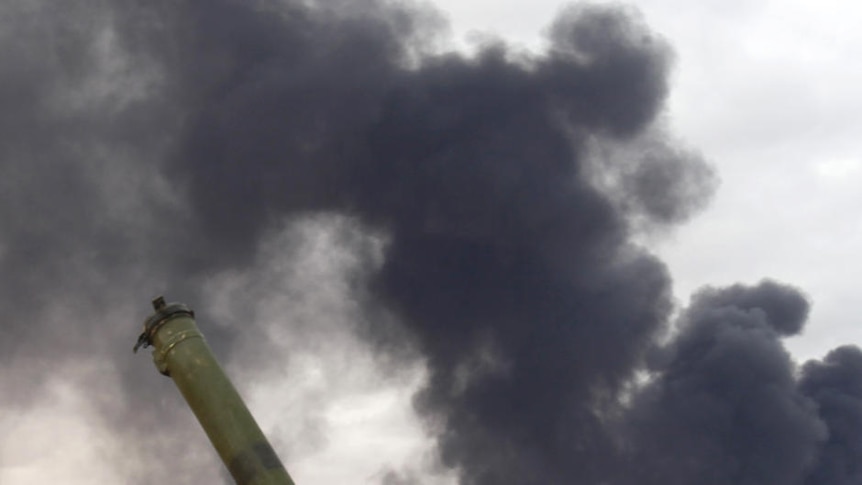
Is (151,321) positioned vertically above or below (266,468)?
above

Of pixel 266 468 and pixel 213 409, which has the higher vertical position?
pixel 213 409

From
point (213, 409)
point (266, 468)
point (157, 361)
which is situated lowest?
point (266, 468)

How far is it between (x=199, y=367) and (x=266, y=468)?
1.24 meters

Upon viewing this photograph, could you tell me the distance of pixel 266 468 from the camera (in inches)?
397

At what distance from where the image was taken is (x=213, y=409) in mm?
10289

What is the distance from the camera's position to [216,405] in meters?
10.3

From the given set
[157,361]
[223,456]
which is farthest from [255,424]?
[157,361]

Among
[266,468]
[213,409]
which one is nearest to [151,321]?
[213,409]

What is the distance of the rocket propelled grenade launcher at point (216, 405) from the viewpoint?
33.2 ft

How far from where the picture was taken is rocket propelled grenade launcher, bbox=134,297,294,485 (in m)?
10.1

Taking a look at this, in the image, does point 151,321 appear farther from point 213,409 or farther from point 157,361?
point 213,409

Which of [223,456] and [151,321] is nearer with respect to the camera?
[223,456]

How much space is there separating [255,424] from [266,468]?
0.55 m

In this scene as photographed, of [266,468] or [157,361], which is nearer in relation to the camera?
[266,468]
